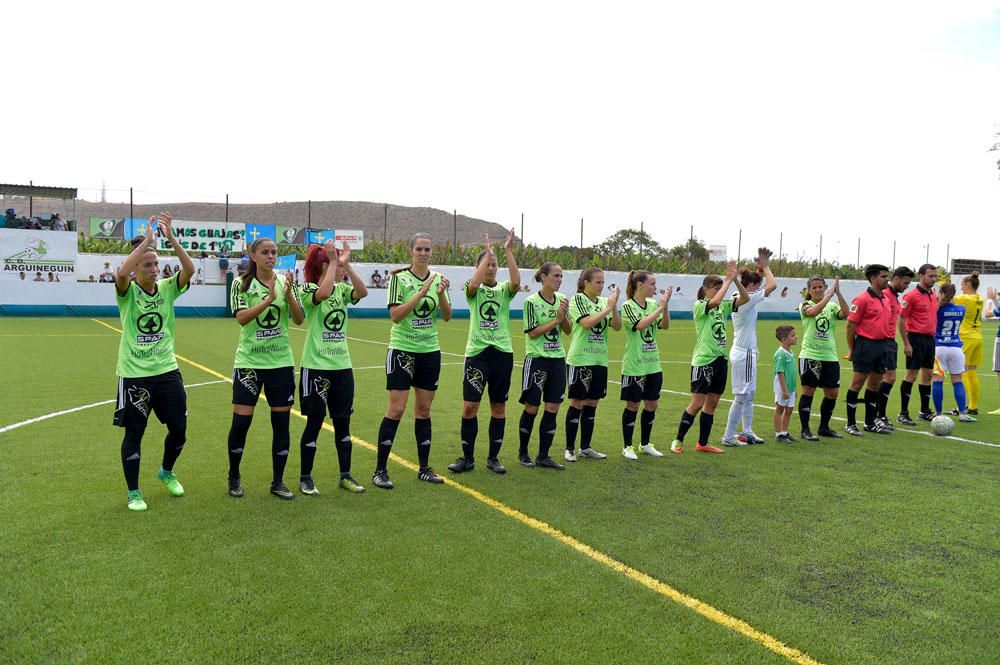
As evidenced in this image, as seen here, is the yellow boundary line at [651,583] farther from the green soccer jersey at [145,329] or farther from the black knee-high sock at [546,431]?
the green soccer jersey at [145,329]

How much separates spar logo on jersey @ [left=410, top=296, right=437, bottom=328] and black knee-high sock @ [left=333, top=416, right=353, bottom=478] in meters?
0.98

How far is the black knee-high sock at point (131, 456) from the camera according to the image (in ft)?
19.2

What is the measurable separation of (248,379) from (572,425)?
331 cm

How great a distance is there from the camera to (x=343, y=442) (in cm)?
649

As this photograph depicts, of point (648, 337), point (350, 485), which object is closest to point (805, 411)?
point (648, 337)

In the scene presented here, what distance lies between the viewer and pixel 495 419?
727 centimetres

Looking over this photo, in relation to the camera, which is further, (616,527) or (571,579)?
(616,527)

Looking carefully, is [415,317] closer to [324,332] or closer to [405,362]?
[405,362]

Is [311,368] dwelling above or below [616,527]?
above

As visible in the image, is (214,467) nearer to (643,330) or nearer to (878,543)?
(643,330)

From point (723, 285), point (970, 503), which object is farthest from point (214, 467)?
point (970, 503)

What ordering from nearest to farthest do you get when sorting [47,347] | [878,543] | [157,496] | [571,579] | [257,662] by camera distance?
[257,662], [571,579], [878,543], [157,496], [47,347]

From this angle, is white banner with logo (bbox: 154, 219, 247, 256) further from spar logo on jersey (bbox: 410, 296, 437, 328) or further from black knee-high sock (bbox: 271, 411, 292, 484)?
black knee-high sock (bbox: 271, 411, 292, 484)

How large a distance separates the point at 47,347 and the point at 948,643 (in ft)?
60.3
